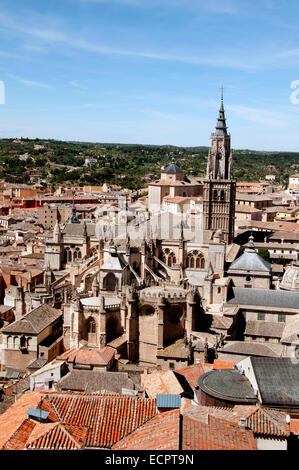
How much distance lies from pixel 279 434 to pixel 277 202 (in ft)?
304

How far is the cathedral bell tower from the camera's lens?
5366cm

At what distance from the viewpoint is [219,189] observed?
53.9 meters

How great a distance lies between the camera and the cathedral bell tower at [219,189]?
176ft

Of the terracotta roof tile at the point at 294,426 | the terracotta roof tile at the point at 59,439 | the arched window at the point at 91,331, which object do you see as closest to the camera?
the terracotta roof tile at the point at 59,439

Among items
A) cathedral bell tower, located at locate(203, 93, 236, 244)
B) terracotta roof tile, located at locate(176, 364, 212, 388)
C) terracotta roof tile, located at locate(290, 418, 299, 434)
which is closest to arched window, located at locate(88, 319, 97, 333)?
terracotta roof tile, located at locate(176, 364, 212, 388)

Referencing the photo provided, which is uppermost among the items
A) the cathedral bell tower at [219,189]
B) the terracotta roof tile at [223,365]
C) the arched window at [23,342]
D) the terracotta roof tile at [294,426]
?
the cathedral bell tower at [219,189]

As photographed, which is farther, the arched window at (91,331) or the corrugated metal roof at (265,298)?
the corrugated metal roof at (265,298)

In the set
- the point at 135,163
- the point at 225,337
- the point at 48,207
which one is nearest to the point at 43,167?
the point at 135,163

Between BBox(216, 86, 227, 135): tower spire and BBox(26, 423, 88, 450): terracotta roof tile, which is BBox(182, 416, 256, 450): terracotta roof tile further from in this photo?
BBox(216, 86, 227, 135): tower spire

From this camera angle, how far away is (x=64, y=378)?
2328 centimetres

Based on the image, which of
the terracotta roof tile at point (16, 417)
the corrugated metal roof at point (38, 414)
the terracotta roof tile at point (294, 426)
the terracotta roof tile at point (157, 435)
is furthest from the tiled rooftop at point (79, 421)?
the terracotta roof tile at point (294, 426)

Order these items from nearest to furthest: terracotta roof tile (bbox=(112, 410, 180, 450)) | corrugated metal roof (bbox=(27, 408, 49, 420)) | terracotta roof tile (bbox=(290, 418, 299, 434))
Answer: terracotta roof tile (bbox=(112, 410, 180, 450)), corrugated metal roof (bbox=(27, 408, 49, 420)), terracotta roof tile (bbox=(290, 418, 299, 434))

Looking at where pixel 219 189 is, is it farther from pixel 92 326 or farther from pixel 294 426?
pixel 294 426

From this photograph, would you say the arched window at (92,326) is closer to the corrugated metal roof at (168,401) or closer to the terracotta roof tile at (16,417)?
the terracotta roof tile at (16,417)
